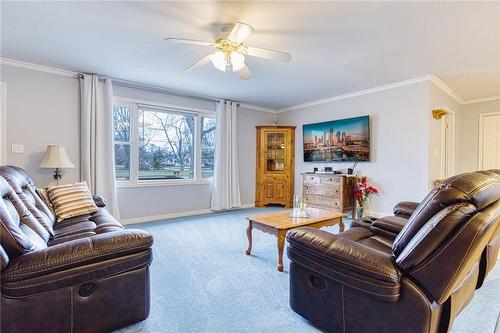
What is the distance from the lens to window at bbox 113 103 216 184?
443 centimetres

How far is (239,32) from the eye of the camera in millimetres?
2254

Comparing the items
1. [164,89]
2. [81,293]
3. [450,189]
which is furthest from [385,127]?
[81,293]

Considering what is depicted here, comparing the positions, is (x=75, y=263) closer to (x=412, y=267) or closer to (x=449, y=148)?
(x=412, y=267)

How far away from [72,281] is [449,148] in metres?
6.11

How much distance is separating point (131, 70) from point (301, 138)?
369 cm

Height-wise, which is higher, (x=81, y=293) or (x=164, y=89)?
(x=164, y=89)

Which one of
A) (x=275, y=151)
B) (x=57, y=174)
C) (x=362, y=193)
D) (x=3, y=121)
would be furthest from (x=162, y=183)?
(x=362, y=193)

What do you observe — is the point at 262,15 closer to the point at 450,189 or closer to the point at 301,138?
the point at 450,189

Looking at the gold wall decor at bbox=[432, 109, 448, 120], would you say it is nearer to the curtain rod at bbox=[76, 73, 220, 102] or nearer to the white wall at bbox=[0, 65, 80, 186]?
the curtain rod at bbox=[76, 73, 220, 102]

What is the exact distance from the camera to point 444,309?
1286 millimetres

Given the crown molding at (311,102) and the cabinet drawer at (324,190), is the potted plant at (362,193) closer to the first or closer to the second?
the cabinet drawer at (324,190)

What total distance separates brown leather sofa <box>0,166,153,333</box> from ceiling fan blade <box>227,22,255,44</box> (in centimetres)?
180

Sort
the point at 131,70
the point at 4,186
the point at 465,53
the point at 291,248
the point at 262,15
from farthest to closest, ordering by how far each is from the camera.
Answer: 1. the point at 131,70
2. the point at 465,53
3. the point at 262,15
4. the point at 4,186
5. the point at 291,248

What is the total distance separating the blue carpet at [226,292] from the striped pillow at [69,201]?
0.91 metres
